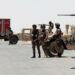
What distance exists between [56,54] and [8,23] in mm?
25369

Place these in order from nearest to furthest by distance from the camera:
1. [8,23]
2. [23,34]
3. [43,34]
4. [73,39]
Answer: [43,34]
[73,39]
[8,23]
[23,34]

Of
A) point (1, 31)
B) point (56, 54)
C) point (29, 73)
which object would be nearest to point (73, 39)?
point (56, 54)

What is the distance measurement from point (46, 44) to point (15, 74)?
7.39 m

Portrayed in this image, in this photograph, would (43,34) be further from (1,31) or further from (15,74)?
(1,31)

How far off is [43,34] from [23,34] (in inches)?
1180

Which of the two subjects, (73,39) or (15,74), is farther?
(73,39)

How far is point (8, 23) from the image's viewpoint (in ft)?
139

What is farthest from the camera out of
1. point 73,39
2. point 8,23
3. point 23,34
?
point 23,34

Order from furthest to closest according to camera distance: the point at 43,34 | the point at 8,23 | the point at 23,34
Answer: the point at 23,34 → the point at 8,23 → the point at 43,34

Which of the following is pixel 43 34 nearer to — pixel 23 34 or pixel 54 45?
Result: pixel 54 45

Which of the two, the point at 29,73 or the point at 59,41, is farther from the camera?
the point at 59,41

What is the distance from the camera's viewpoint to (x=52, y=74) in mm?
9930

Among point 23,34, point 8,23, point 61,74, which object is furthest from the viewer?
point 23,34

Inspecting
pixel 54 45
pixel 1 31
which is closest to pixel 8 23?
pixel 1 31
